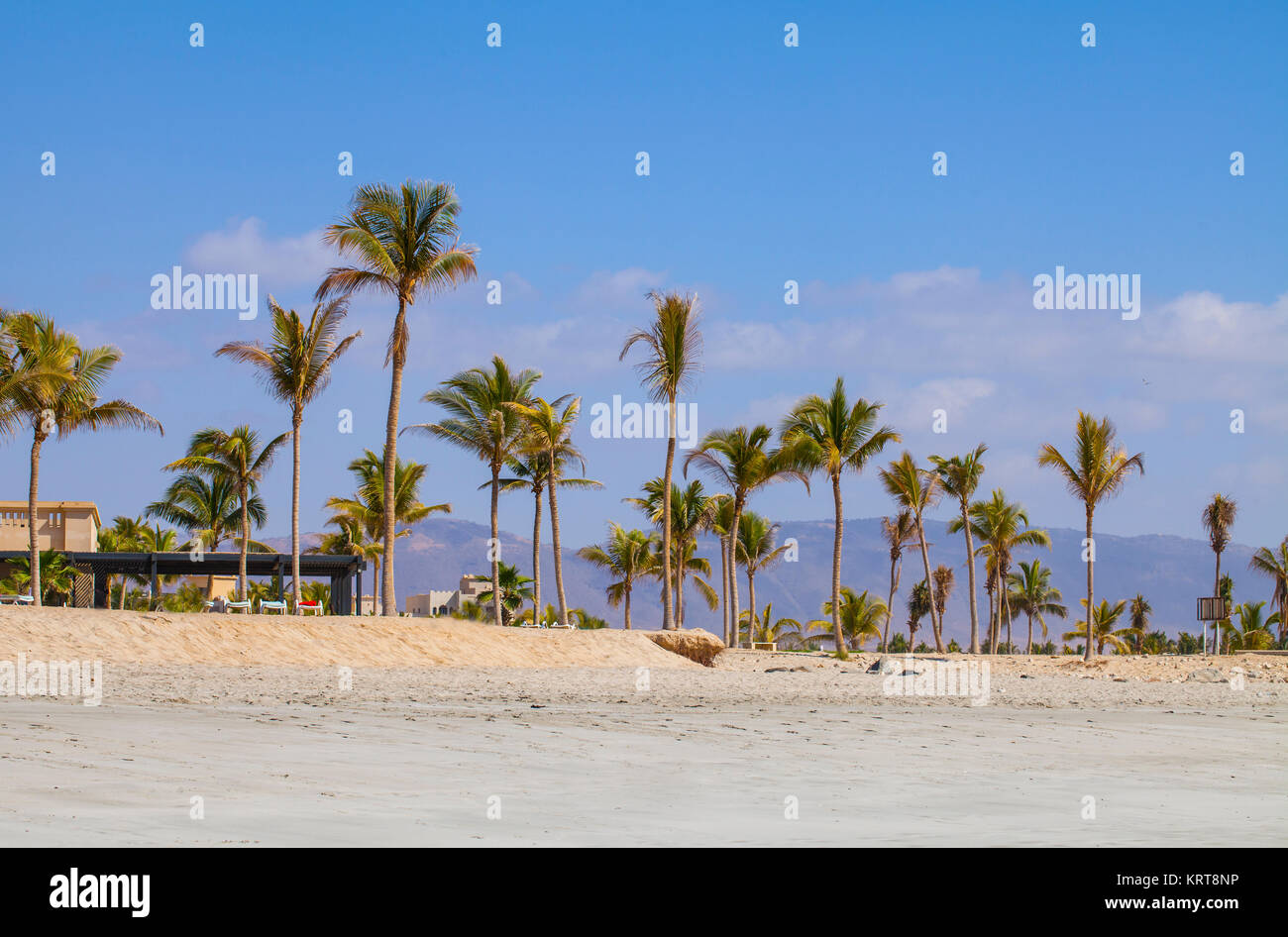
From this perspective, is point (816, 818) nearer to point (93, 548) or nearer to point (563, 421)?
point (563, 421)

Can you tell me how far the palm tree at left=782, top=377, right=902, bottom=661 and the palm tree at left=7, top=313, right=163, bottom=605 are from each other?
19.4m

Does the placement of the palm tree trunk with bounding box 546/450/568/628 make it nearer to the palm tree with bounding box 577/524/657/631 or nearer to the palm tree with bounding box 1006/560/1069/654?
the palm tree with bounding box 577/524/657/631

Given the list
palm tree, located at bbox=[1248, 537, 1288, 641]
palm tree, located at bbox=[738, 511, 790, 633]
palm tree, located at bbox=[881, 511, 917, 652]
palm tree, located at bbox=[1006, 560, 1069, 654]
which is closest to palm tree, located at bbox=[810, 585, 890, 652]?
palm tree, located at bbox=[881, 511, 917, 652]

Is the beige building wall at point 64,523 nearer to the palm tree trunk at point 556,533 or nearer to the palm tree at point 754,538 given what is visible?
the palm tree trunk at point 556,533

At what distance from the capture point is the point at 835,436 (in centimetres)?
3775

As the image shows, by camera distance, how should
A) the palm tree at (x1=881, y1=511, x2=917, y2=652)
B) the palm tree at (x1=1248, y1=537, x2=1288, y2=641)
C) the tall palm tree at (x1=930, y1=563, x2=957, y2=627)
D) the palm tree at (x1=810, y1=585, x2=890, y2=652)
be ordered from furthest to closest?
the tall palm tree at (x1=930, y1=563, x2=957, y2=627), the palm tree at (x1=1248, y1=537, x2=1288, y2=641), the palm tree at (x1=810, y1=585, x2=890, y2=652), the palm tree at (x1=881, y1=511, x2=917, y2=652)

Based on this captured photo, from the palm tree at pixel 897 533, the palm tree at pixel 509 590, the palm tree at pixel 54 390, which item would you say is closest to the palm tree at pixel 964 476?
the palm tree at pixel 897 533

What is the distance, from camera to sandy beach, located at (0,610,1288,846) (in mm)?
6258

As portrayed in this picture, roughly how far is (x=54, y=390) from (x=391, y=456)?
7.20 metres

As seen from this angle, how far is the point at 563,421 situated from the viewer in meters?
34.2

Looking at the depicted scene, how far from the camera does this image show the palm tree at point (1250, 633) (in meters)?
54.4

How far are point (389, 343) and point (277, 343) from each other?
351cm

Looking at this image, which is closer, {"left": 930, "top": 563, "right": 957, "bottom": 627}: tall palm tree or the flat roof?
the flat roof
